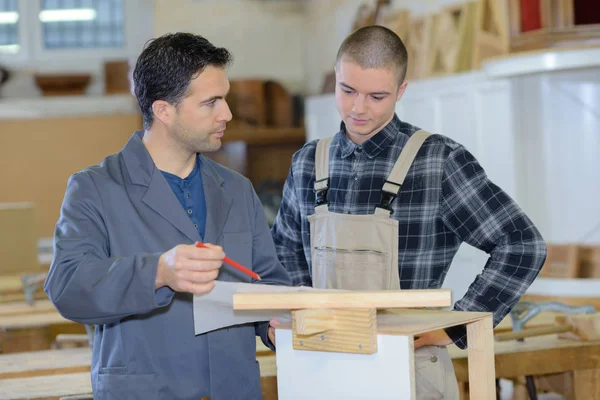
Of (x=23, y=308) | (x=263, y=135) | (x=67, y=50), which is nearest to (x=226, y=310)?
(x=23, y=308)

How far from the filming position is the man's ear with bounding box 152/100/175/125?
2.26 m

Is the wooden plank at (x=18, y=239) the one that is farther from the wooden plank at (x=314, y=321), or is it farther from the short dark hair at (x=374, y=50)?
the wooden plank at (x=314, y=321)

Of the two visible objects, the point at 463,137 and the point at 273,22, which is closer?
the point at 463,137

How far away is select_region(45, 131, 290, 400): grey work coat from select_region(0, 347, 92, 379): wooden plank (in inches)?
53.2

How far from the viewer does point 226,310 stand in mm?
2098

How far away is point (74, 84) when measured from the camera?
1030cm

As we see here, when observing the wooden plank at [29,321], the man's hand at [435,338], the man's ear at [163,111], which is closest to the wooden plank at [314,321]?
the man's hand at [435,338]

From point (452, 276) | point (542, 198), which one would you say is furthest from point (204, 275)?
point (452, 276)

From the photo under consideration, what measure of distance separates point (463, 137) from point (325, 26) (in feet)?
12.1

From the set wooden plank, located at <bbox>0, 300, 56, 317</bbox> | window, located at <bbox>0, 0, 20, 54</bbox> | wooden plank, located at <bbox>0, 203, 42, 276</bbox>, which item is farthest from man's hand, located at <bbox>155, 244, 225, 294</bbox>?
window, located at <bbox>0, 0, 20, 54</bbox>

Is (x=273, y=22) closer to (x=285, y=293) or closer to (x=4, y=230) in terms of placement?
(x=4, y=230)

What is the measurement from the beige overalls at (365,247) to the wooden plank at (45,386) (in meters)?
1.08

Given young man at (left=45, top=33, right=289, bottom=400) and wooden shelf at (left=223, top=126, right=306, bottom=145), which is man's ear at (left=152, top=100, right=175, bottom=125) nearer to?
young man at (left=45, top=33, right=289, bottom=400)

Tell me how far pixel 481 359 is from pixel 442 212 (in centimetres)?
53
